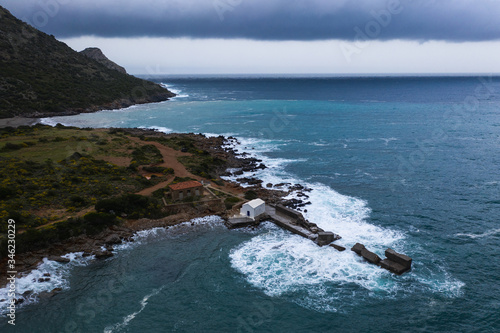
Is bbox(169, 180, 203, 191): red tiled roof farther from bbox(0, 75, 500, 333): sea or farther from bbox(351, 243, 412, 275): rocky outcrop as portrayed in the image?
bbox(351, 243, 412, 275): rocky outcrop

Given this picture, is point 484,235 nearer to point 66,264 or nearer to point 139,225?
point 139,225

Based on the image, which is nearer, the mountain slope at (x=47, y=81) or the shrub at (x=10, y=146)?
the shrub at (x=10, y=146)

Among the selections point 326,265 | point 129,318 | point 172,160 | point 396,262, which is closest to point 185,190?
point 172,160

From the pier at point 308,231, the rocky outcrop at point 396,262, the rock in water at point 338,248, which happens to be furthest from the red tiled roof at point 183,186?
the rocky outcrop at point 396,262

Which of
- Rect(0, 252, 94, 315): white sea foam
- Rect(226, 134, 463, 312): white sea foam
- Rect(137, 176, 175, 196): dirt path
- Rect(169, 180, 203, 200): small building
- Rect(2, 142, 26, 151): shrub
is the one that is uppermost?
Rect(2, 142, 26, 151): shrub

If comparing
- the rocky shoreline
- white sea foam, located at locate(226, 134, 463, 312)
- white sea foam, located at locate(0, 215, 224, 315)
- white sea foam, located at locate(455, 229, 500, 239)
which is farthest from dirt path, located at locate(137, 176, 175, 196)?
white sea foam, located at locate(455, 229, 500, 239)

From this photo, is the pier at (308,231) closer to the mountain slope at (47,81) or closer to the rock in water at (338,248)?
the rock in water at (338,248)
